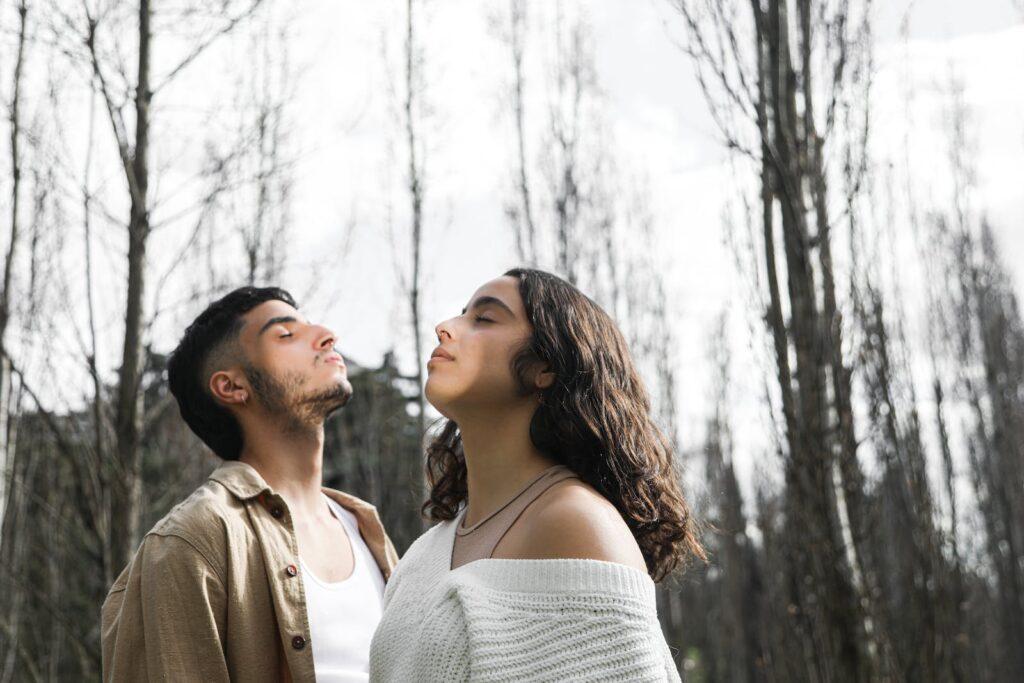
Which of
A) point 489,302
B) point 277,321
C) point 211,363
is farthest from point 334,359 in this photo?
point 489,302

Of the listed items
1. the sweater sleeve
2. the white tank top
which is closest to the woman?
the sweater sleeve

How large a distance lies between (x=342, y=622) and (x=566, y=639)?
41.8 inches

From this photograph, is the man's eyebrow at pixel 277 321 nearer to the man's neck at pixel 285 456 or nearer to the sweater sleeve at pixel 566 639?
the man's neck at pixel 285 456

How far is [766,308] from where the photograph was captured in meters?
4.70

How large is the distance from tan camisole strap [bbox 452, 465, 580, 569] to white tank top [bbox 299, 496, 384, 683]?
1.98 ft

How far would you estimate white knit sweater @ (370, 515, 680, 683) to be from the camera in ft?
5.08

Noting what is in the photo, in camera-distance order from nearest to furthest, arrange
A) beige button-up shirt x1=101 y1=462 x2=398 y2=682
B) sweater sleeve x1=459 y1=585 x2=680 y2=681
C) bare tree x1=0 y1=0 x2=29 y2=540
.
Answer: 1. sweater sleeve x1=459 y1=585 x2=680 y2=681
2. beige button-up shirt x1=101 y1=462 x2=398 y2=682
3. bare tree x1=0 y1=0 x2=29 y2=540

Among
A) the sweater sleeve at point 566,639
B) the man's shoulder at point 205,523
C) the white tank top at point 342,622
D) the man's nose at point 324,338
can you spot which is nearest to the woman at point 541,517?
the sweater sleeve at point 566,639

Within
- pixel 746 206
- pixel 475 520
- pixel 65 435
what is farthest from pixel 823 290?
pixel 65 435

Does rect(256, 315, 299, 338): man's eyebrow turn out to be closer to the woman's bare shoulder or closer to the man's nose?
the man's nose

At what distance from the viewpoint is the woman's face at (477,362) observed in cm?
188

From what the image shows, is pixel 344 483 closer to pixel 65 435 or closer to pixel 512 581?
pixel 65 435

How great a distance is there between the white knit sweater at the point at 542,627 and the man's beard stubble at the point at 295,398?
3.61ft

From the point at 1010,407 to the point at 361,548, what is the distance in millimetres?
15570
